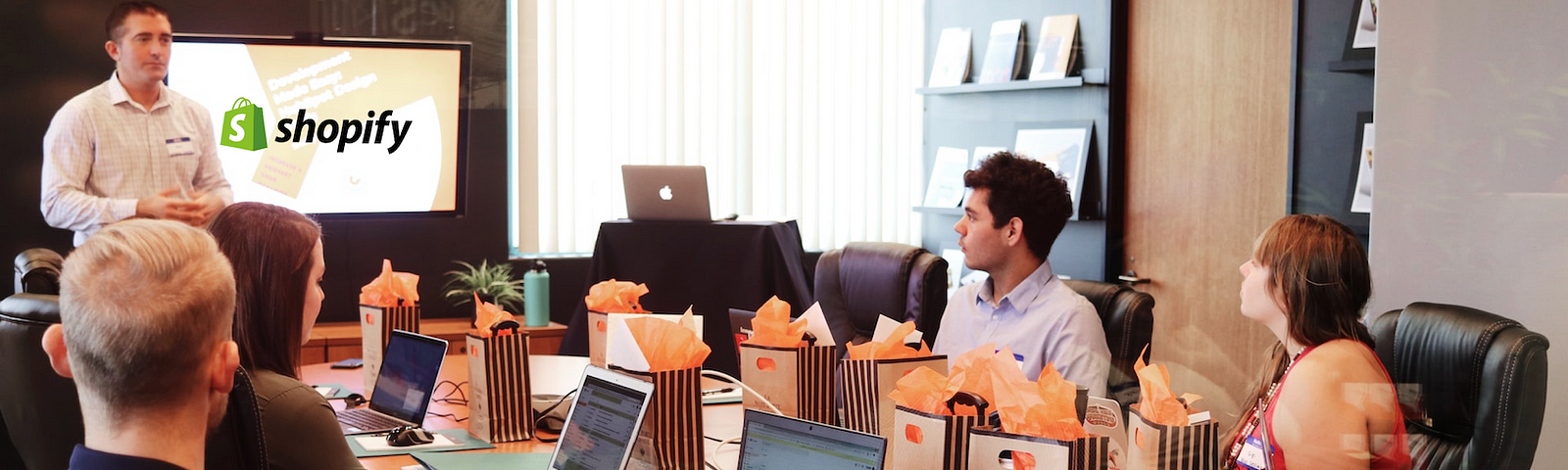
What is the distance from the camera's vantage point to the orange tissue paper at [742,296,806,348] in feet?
6.86

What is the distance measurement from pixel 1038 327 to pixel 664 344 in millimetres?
1109

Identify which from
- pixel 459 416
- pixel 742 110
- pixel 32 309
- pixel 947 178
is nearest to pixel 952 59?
pixel 947 178

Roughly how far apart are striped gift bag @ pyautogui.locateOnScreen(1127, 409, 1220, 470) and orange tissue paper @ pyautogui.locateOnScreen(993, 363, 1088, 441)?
0.23ft

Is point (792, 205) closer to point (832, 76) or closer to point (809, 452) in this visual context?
point (832, 76)

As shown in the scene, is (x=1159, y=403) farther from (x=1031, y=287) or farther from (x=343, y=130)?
(x=343, y=130)

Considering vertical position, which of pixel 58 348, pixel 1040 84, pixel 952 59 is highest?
pixel 952 59

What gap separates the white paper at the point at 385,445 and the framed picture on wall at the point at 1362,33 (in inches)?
108

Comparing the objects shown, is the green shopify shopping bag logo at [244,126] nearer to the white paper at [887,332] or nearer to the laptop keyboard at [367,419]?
the laptop keyboard at [367,419]

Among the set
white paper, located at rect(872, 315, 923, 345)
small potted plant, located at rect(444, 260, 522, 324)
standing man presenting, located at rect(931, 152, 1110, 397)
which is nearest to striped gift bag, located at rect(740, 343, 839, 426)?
white paper, located at rect(872, 315, 923, 345)

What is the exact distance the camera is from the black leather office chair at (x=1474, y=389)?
79.3 inches

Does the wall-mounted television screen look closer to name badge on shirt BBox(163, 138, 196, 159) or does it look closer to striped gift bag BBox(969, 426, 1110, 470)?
name badge on shirt BBox(163, 138, 196, 159)

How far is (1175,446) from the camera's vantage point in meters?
1.45

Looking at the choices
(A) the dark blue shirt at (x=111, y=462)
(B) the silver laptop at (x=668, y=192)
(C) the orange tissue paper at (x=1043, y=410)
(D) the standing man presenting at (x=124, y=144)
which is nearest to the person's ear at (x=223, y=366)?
(A) the dark blue shirt at (x=111, y=462)

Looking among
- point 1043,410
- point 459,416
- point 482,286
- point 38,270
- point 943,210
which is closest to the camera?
point 1043,410
